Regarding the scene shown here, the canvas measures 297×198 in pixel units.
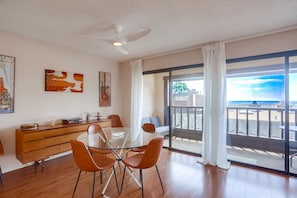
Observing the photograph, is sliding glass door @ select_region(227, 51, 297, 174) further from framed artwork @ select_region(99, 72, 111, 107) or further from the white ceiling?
framed artwork @ select_region(99, 72, 111, 107)

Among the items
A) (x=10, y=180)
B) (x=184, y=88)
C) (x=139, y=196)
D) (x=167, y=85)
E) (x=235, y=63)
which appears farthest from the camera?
(x=167, y=85)

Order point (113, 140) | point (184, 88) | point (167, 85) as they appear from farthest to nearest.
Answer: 1. point (167, 85)
2. point (184, 88)
3. point (113, 140)

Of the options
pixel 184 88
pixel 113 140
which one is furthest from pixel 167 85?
pixel 113 140

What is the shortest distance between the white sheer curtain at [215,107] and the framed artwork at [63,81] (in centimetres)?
293

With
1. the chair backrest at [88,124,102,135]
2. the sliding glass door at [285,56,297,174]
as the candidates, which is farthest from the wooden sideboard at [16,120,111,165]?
the sliding glass door at [285,56,297,174]

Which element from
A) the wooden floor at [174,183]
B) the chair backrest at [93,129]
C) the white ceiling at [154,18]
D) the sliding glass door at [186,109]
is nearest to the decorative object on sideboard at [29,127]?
the wooden floor at [174,183]

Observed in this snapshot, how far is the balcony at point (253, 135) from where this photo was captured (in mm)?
3266

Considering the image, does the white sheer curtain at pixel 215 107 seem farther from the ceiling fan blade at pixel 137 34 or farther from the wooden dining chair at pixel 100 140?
the wooden dining chair at pixel 100 140

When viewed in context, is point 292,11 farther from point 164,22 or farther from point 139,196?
point 139,196

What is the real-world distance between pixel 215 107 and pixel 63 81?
331cm

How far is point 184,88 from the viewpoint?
4344 millimetres

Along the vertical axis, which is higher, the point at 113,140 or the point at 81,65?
the point at 81,65

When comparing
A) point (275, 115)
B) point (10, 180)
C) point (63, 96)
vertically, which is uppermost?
point (63, 96)

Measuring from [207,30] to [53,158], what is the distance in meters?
4.02
